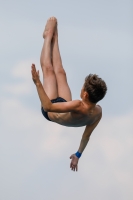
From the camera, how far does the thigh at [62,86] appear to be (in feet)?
49.1

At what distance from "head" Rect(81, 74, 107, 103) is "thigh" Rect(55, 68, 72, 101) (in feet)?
6.21

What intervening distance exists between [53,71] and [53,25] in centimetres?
140

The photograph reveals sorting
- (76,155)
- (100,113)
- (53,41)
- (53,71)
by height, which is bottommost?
(76,155)

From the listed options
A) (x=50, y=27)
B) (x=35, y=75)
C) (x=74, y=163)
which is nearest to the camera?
(x=35, y=75)

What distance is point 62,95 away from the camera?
49.0 feet

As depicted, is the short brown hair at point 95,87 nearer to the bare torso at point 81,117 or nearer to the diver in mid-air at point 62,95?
the diver in mid-air at point 62,95

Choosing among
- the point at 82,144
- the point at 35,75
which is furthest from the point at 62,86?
the point at 35,75

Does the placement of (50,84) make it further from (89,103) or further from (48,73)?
(89,103)

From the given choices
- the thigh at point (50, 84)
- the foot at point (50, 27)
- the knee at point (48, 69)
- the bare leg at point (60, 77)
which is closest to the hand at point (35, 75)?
the thigh at point (50, 84)

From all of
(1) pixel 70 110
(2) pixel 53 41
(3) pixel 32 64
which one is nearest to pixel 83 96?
(1) pixel 70 110

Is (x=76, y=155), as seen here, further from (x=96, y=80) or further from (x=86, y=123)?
(x=96, y=80)

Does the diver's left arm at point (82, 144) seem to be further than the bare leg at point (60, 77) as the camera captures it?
No

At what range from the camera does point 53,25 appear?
15445 mm

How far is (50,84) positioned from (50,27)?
1.75 m
